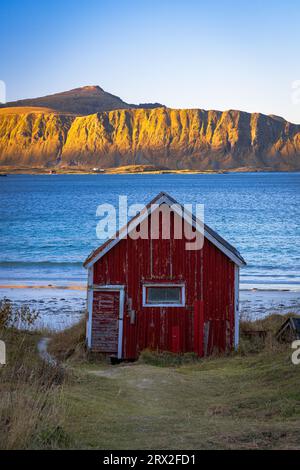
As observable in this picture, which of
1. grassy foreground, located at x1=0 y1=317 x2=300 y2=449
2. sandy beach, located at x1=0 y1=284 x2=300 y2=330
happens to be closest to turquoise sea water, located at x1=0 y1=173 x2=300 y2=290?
sandy beach, located at x1=0 y1=284 x2=300 y2=330

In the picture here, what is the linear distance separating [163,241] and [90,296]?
2517 millimetres

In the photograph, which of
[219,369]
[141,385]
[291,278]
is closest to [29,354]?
[141,385]

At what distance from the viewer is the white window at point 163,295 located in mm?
20703

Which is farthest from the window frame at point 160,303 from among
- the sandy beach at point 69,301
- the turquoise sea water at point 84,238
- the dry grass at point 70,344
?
the turquoise sea water at point 84,238

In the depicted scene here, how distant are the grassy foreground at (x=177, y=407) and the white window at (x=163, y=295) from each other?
220 centimetres

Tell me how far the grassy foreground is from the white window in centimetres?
220

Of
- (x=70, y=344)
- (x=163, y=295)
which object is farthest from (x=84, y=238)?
(x=163, y=295)

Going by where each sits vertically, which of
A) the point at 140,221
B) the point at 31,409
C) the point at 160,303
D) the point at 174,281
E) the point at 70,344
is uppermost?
the point at 140,221

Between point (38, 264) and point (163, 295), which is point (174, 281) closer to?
point (163, 295)

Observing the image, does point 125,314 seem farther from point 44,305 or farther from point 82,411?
point 44,305

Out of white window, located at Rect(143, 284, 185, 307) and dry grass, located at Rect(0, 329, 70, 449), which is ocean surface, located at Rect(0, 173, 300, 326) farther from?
dry grass, located at Rect(0, 329, 70, 449)

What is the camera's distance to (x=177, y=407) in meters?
13.1

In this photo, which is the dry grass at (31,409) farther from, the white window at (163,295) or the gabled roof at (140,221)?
the white window at (163,295)

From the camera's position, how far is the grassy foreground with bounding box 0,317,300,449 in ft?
A: 31.9
